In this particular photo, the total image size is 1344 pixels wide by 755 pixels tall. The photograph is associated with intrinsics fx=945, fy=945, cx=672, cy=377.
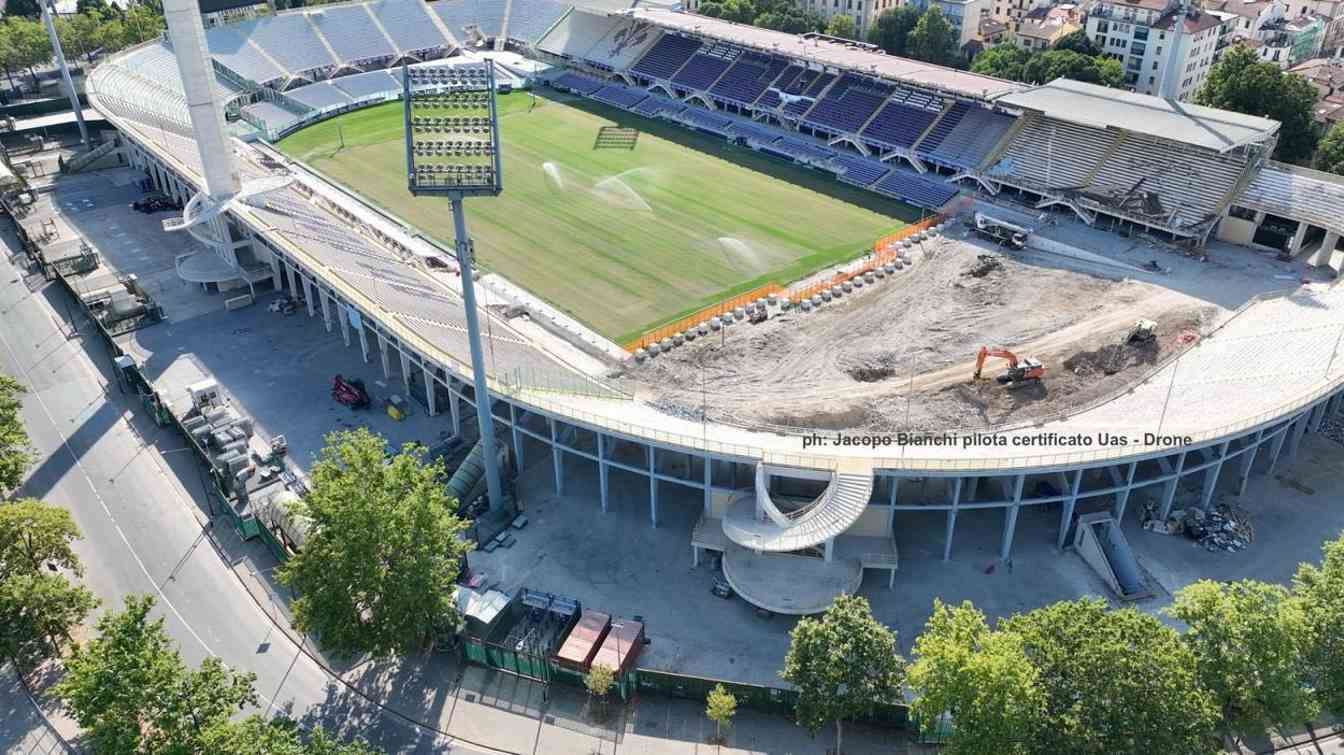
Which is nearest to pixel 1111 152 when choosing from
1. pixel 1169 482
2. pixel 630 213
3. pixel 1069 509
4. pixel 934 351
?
pixel 934 351

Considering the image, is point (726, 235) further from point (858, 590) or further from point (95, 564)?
point (95, 564)

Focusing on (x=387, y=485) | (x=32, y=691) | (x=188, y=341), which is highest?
(x=387, y=485)

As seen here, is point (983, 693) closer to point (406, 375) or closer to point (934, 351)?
point (934, 351)

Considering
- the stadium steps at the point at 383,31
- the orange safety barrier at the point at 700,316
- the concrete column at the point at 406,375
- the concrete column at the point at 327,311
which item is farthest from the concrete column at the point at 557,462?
the stadium steps at the point at 383,31

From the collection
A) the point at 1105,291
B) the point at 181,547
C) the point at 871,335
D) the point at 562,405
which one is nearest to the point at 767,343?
the point at 871,335

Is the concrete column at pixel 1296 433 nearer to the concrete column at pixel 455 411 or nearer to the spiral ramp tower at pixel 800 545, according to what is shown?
the spiral ramp tower at pixel 800 545
